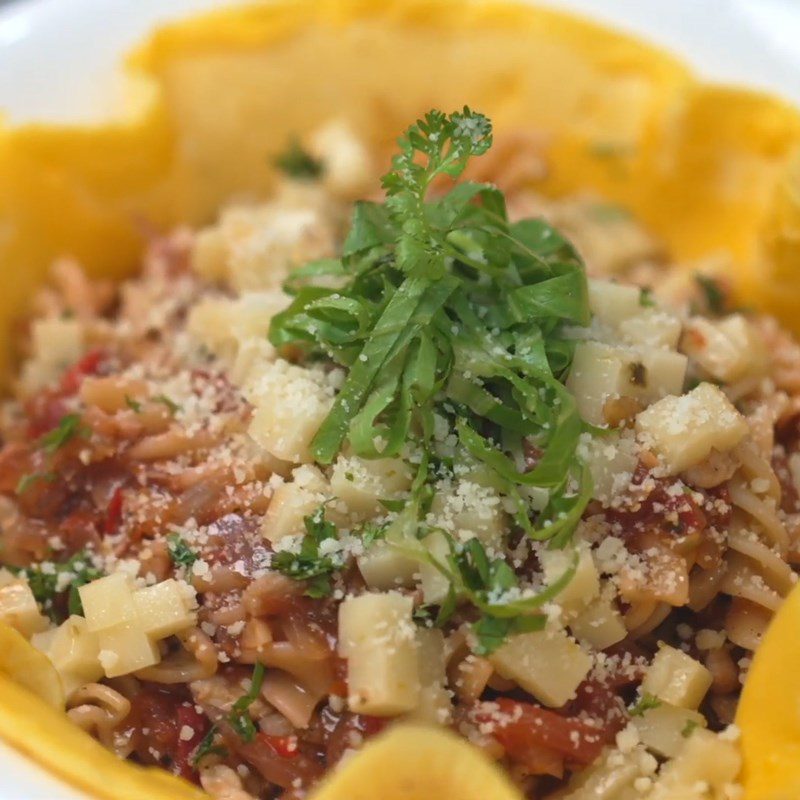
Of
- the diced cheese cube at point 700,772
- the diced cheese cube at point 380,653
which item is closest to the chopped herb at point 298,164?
the diced cheese cube at point 380,653

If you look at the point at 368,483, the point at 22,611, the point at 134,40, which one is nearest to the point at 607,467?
the point at 368,483

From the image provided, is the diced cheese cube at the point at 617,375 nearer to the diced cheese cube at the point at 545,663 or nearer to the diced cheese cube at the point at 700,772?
the diced cheese cube at the point at 545,663

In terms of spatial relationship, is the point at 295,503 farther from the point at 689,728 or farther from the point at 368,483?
the point at 689,728

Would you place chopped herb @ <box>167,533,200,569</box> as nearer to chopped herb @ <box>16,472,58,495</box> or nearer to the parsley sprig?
the parsley sprig

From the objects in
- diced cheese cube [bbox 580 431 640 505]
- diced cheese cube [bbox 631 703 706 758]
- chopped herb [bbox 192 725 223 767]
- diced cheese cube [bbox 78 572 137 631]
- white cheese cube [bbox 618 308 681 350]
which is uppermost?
white cheese cube [bbox 618 308 681 350]

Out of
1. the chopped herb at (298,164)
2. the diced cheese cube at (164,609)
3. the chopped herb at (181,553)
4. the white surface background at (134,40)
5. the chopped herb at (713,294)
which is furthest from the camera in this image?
the chopped herb at (298,164)

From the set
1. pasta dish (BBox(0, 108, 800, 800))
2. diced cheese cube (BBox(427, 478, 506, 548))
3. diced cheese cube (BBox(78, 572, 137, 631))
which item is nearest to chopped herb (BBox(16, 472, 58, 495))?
pasta dish (BBox(0, 108, 800, 800))
